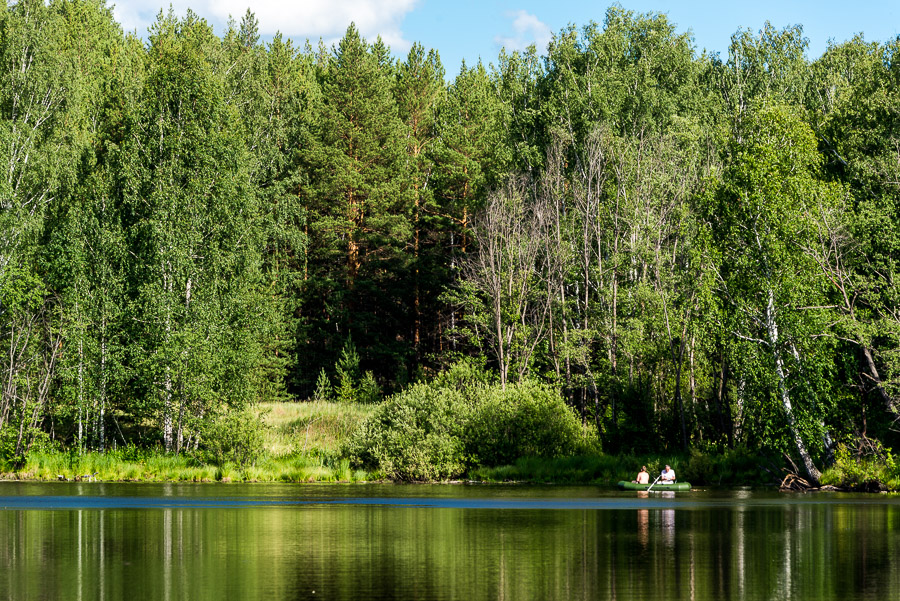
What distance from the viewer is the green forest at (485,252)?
4512 cm

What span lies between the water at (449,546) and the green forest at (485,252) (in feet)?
29.6

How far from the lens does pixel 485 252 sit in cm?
6284

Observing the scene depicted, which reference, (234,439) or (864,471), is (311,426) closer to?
(234,439)

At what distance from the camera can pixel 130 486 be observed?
47.6m

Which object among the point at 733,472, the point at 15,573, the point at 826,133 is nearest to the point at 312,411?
the point at 733,472

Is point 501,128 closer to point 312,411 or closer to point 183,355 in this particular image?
point 312,411

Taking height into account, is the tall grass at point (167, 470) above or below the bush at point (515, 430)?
below

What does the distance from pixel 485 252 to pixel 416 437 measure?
15.4 m

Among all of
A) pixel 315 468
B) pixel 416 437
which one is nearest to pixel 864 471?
pixel 416 437

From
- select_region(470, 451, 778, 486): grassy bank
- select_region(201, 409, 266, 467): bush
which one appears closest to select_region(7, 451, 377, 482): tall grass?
select_region(201, 409, 266, 467): bush

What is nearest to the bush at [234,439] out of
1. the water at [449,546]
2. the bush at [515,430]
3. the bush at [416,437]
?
the bush at [416,437]

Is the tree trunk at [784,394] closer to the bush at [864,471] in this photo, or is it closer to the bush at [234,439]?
the bush at [864,471]

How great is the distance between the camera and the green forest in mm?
45125

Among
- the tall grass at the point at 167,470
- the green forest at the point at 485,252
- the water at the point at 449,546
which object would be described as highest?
the green forest at the point at 485,252
